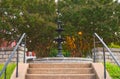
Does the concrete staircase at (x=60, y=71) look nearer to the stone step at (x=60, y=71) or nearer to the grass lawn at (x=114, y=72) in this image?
the stone step at (x=60, y=71)

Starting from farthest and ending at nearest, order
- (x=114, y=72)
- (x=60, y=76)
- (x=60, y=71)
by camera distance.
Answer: (x=114, y=72) → (x=60, y=71) → (x=60, y=76)

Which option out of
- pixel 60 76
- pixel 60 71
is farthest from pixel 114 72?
pixel 60 76

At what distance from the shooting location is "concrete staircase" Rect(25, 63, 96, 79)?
1169 cm

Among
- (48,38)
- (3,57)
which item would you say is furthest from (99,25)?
(3,57)

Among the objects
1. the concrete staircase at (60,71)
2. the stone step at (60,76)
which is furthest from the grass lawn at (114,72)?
the stone step at (60,76)

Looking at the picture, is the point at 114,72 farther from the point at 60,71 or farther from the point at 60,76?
the point at 60,76

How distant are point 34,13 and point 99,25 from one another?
16.7 feet

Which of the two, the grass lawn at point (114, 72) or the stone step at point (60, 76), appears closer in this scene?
the stone step at point (60, 76)

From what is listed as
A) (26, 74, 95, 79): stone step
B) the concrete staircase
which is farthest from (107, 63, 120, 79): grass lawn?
(26, 74, 95, 79): stone step

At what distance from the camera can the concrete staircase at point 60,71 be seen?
38.3 feet

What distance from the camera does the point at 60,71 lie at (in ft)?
41.0

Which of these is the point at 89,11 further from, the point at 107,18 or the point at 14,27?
the point at 14,27

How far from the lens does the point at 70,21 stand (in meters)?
28.8

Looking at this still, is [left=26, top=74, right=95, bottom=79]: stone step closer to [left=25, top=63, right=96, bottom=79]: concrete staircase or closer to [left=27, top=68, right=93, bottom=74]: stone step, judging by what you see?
[left=25, top=63, right=96, bottom=79]: concrete staircase
